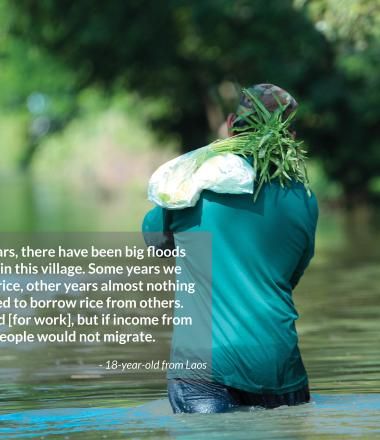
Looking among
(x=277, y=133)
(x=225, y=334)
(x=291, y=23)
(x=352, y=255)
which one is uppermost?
(x=291, y=23)

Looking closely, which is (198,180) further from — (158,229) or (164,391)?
(164,391)

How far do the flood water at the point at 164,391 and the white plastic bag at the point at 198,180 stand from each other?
103 cm

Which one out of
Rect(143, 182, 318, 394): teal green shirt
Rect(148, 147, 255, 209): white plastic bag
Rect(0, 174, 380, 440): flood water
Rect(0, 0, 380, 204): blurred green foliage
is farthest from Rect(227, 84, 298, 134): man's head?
Rect(0, 0, 380, 204): blurred green foliage

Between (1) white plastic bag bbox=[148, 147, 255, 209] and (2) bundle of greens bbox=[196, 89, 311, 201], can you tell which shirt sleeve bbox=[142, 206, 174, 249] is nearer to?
(1) white plastic bag bbox=[148, 147, 255, 209]

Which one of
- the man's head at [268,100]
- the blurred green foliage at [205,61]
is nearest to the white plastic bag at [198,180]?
the man's head at [268,100]

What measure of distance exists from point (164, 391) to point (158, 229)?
2325mm

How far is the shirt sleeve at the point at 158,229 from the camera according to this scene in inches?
274

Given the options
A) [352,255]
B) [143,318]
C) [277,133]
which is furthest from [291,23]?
[277,133]

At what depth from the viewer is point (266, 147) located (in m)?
6.92

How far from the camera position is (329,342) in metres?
11.9

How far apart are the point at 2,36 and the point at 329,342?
33.4 meters

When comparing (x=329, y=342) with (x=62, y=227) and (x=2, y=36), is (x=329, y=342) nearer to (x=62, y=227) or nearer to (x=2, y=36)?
(x=62, y=227)

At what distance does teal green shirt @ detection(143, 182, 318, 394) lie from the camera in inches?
269

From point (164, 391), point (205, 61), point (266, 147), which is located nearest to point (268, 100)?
point (266, 147)
